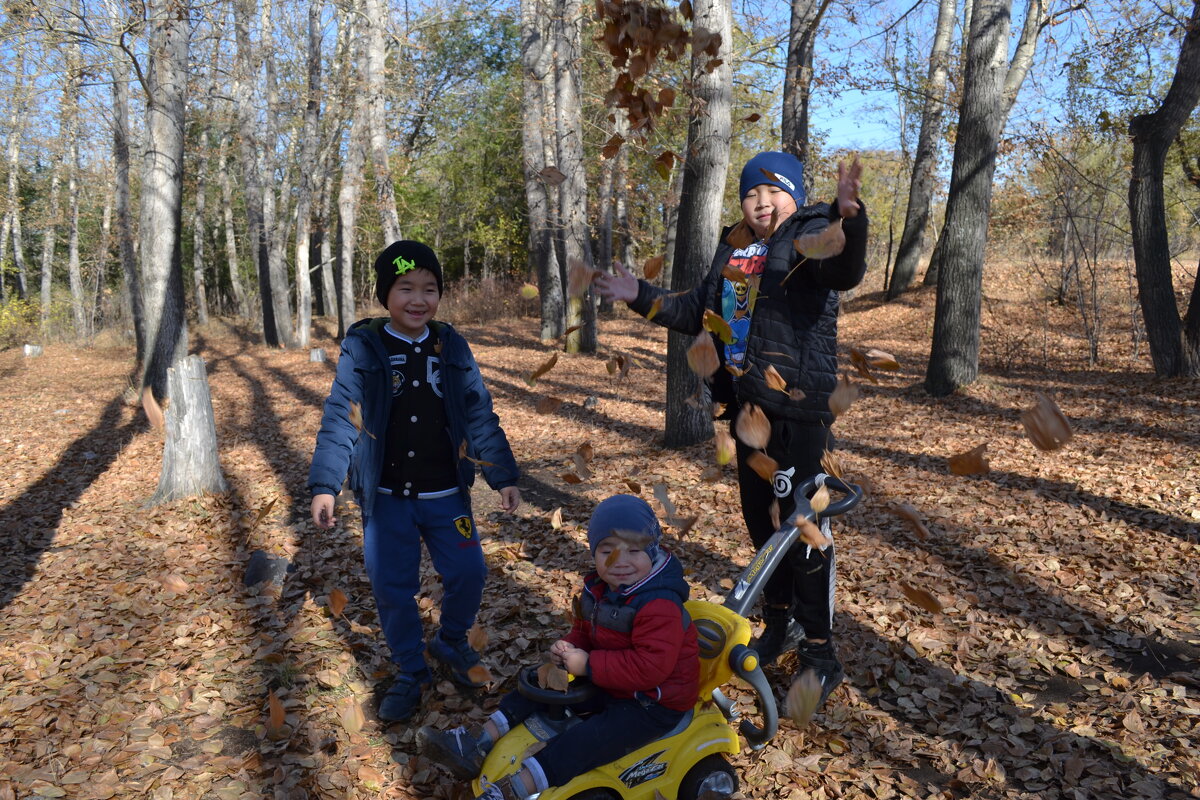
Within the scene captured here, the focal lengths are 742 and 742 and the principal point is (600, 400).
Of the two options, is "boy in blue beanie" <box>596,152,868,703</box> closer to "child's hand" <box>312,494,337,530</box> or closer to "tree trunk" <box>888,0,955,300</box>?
"child's hand" <box>312,494,337,530</box>

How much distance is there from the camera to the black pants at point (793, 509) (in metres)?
3.10

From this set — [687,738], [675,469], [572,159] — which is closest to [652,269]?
[687,738]

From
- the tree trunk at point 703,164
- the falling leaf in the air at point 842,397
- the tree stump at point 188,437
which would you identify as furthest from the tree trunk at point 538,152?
the falling leaf in the air at point 842,397

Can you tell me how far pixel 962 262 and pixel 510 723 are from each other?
8529 millimetres

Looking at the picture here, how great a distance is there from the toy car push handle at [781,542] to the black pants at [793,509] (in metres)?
0.08

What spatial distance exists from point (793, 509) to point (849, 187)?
4.51 ft

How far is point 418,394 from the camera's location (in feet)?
10.5

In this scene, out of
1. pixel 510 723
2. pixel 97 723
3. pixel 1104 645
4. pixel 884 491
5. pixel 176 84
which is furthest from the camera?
pixel 176 84

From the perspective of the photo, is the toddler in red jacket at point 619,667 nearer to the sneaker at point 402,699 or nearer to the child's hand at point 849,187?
the sneaker at point 402,699

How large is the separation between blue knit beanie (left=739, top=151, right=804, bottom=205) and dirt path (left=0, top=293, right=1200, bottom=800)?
4.41ft

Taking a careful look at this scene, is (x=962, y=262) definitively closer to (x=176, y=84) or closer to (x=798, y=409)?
(x=798, y=409)

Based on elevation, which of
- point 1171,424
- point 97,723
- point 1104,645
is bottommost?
point 97,723

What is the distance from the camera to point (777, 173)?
3043 millimetres

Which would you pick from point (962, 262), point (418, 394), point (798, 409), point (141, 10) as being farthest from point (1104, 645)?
point (141, 10)
